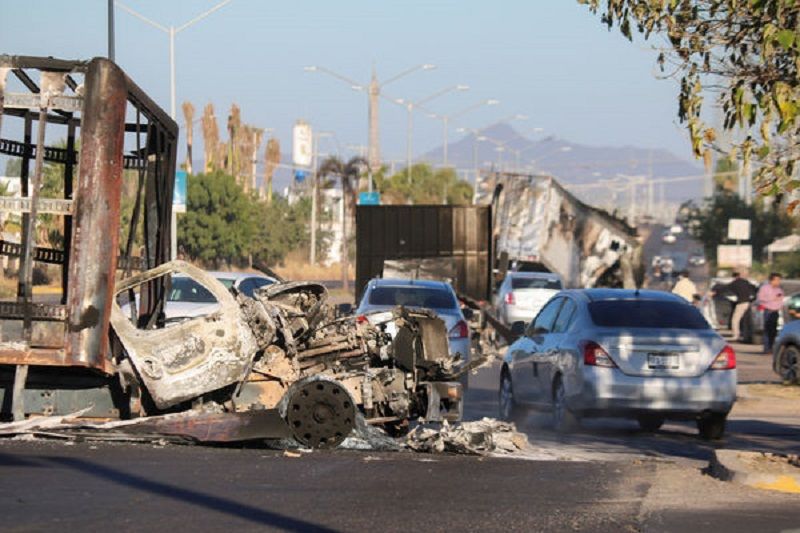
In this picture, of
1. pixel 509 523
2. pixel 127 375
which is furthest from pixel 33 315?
pixel 509 523

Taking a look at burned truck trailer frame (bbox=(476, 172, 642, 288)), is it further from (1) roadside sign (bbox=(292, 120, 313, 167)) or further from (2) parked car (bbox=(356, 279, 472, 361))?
(1) roadside sign (bbox=(292, 120, 313, 167))

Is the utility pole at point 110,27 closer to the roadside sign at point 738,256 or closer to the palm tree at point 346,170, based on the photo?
the roadside sign at point 738,256

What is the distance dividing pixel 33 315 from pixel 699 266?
109 m

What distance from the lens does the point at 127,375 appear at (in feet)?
39.2

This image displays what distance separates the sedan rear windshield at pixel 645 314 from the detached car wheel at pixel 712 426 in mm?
934

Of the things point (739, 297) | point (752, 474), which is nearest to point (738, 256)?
point (739, 297)

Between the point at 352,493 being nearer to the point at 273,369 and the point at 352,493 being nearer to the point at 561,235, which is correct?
the point at 273,369

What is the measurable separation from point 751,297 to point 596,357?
73.6 ft

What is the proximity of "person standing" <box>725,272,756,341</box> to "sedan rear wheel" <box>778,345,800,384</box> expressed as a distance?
1314 cm

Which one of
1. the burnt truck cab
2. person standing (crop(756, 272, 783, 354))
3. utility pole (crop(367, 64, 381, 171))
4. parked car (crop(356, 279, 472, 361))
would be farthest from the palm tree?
the burnt truck cab

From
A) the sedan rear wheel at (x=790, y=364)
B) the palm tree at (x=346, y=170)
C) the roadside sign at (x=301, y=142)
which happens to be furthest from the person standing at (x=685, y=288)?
the roadside sign at (x=301, y=142)

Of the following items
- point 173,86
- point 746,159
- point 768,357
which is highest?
point 173,86

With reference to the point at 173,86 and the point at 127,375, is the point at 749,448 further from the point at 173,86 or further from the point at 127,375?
the point at 173,86

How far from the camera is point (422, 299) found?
2284cm
